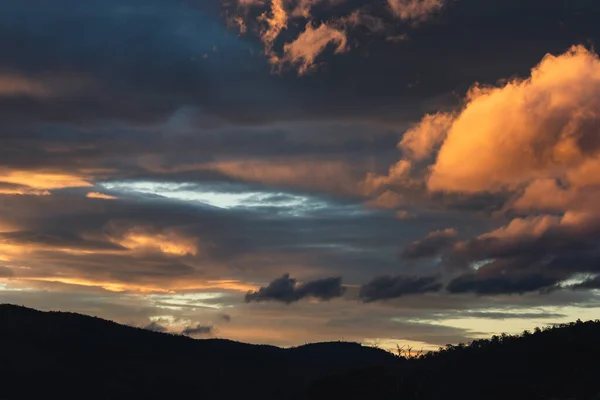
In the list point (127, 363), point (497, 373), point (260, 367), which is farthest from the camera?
point (260, 367)

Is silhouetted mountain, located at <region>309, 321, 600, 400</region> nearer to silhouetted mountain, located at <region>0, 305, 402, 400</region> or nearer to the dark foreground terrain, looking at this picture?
the dark foreground terrain

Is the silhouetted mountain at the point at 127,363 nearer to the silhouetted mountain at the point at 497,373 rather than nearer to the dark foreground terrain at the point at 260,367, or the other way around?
the dark foreground terrain at the point at 260,367

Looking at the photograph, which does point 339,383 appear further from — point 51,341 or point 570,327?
→ point 51,341

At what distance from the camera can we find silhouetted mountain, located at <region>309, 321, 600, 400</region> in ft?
156

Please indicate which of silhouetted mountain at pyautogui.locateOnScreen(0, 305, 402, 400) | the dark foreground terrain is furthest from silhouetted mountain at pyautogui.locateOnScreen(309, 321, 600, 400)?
silhouetted mountain at pyautogui.locateOnScreen(0, 305, 402, 400)

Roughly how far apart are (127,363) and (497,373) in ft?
326

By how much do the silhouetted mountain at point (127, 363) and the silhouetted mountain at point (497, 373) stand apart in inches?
2022

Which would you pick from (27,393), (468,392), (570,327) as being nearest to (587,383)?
(468,392)

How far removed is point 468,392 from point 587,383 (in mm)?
6691

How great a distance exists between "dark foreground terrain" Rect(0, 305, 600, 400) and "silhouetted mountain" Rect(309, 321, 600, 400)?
0.24 feet

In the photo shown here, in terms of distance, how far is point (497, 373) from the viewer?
51.2m

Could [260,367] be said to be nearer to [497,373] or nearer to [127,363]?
[127,363]

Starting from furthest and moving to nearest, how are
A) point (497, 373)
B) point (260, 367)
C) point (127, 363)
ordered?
point (260, 367) < point (127, 363) < point (497, 373)

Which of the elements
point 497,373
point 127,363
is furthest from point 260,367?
point 497,373
